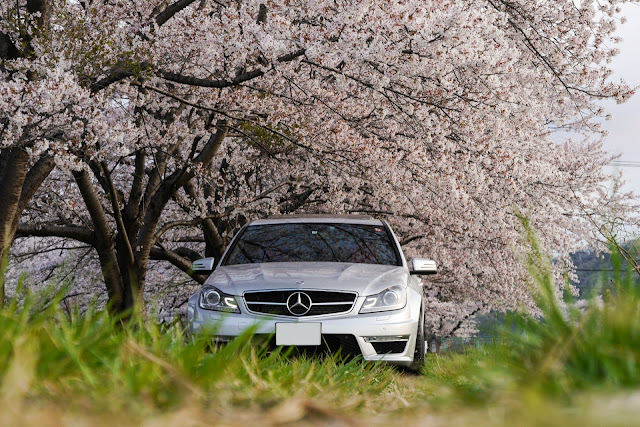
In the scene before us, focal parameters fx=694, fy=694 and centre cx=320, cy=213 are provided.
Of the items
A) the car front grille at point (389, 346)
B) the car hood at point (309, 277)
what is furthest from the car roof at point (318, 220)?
the car front grille at point (389, 346)

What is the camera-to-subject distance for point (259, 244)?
727 cm

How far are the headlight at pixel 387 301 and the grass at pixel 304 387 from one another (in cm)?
287

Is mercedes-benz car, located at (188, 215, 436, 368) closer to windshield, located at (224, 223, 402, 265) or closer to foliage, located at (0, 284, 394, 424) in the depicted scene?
windshield, located at (224, 223, 402, 265)

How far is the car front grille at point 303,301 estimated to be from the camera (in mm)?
5879

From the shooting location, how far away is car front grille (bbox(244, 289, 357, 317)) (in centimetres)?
588

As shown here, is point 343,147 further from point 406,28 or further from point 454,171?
point 406,28

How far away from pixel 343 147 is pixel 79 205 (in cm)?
695

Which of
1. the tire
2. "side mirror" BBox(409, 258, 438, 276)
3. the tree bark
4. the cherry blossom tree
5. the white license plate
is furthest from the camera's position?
the tree bark

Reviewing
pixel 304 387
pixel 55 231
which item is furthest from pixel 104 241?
pixel 304 387

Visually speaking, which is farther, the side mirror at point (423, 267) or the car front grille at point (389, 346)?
the side mirror at point (423, 267)

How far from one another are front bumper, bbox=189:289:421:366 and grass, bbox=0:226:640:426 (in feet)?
8.88

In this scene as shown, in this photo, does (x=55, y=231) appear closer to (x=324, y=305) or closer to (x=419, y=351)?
(x=324, y=305)

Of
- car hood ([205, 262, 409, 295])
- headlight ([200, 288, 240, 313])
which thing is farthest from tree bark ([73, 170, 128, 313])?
headlight ([200, 288, 240, 313])

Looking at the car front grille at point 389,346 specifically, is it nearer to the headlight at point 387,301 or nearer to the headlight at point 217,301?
the headlight at point 387,301
